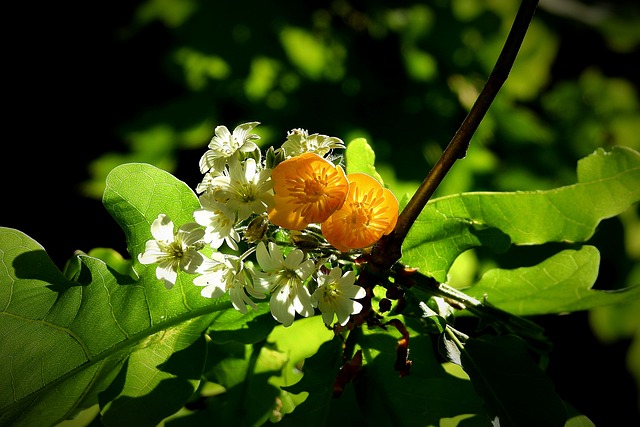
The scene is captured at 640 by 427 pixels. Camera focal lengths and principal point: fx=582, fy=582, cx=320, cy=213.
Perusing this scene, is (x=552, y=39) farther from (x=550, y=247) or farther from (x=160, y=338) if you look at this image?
(x=160, y=338)

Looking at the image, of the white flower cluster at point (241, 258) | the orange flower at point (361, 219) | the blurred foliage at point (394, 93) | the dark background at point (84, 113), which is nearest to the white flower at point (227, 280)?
the white flower cluster at point (241, 258)

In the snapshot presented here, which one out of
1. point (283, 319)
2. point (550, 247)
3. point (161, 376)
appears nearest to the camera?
point (283, 319)

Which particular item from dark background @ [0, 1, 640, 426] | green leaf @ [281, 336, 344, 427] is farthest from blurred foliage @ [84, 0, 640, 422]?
green leaf @ [281, 336, 344, 427]

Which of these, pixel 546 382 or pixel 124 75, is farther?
pixel 124 75

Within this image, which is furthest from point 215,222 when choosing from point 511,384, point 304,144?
point 511,384

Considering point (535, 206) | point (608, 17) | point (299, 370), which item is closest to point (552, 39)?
point (608, 17)

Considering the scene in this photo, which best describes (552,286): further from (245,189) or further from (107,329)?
(107,329)
